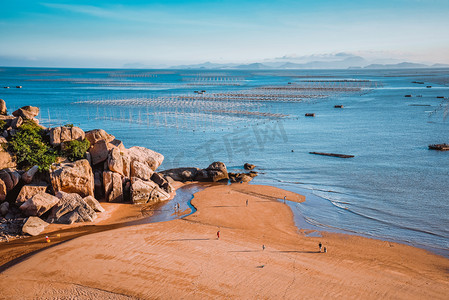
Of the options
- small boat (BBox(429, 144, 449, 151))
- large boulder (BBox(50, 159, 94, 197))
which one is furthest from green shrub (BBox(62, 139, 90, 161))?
small boat (BBox(429, 144, 449, 151))

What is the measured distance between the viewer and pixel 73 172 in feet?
118

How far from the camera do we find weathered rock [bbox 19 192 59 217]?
32.7 meters

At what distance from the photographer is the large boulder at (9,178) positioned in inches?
1346

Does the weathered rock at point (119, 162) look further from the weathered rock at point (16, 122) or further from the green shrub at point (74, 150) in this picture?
the weathered rock at point (16, 122)

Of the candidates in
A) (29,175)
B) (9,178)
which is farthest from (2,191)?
(29,175)

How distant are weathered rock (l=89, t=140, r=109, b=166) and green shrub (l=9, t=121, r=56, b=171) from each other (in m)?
4.06

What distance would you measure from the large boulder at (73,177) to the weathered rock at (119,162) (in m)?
2.37

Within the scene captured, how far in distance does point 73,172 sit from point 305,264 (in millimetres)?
24400

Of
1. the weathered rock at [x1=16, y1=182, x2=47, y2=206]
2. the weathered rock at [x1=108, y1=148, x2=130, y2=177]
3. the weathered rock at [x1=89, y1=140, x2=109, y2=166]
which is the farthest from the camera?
the weathered rock at [x1=89, y1=140, x2=109, y2=166]

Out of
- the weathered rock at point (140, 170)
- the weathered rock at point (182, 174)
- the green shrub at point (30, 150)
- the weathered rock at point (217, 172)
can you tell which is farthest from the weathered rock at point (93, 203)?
the weathered rock at point (217, 172)

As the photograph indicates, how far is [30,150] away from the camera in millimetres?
37156

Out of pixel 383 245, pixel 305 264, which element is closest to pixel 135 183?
pixel 305 264

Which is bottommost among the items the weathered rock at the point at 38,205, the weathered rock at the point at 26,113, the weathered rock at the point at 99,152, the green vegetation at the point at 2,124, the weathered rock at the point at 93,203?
the weathered rock at the point at 93,203

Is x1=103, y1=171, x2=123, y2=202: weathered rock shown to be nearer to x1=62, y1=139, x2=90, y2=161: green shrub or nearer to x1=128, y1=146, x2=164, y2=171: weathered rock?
x1=62, y1=139, x2=90, y2=161: green shrub
